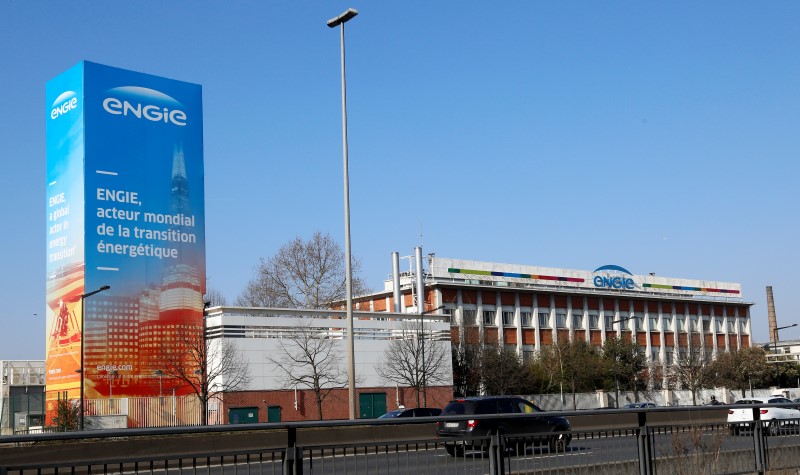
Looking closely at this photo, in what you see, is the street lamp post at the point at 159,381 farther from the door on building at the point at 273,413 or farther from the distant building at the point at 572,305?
the distant building at the point at 572,305

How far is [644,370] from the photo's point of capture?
98.9 metres

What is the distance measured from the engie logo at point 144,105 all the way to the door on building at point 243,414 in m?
21.2

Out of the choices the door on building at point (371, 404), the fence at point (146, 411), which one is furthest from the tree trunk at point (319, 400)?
the fence at point (146, 411)

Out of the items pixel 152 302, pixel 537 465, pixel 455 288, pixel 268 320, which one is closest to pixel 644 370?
pixel 455 288

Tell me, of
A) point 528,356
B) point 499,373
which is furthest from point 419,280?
point 528,356

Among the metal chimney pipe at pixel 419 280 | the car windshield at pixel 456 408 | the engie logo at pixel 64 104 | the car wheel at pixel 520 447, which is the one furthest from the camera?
the metal chimney pipe at pixel 419 280

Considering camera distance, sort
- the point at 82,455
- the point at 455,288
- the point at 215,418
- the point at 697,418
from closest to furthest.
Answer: the point at 697,418 < the point at 82,455 < the point at 215,418 < the point at 455,288

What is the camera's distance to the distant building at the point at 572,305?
310 feet

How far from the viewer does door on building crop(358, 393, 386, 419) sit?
227ft

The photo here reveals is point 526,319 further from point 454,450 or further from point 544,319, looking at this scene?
point 454,450

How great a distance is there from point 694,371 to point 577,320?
575 inches

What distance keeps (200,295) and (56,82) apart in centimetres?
1822

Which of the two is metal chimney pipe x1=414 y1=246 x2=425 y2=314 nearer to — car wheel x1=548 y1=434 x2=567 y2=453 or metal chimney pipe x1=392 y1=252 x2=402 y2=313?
metal chimney pipe x1=392 y1=252 x2=402 y2=313

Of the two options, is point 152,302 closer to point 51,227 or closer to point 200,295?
point 200,295
